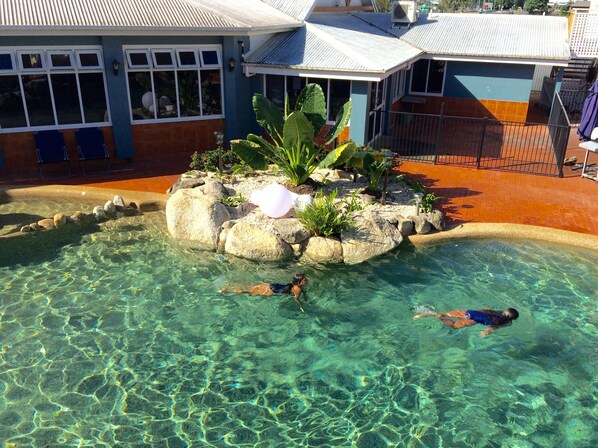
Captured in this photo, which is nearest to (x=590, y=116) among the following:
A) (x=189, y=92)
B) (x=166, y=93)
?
(x=189, y=92)

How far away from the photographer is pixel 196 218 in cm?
1109

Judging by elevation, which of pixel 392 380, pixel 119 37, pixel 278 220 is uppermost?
pixel 119 37

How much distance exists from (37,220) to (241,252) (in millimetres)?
4999

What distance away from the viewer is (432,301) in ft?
29.9

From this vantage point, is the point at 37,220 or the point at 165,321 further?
the point at 37,220

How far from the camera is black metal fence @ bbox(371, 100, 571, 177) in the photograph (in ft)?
49.8

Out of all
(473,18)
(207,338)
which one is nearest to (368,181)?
(207,338)

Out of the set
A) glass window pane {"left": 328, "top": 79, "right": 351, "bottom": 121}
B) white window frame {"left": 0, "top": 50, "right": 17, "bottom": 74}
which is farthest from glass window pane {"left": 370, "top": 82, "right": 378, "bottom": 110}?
white window frame {"left": 0, "top": 50, "right": 17, "bottom": 74}

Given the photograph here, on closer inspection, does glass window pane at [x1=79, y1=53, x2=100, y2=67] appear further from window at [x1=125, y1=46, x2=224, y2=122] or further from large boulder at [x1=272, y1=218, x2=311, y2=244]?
large boulder at [x1=272, y1=218, x2=311, y2=244]

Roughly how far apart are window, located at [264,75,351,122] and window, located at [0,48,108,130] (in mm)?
4959

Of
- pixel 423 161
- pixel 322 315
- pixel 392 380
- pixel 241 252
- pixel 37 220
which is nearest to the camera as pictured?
pixel 392 380

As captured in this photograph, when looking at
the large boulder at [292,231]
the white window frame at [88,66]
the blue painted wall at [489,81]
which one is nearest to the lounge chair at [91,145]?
the white window frame at [88,66]

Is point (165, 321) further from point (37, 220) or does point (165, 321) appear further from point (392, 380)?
point (37, 220)

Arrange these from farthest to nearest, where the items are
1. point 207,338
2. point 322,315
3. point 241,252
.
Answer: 1. point 241,252
2. point 322,315
3. point 207,338
